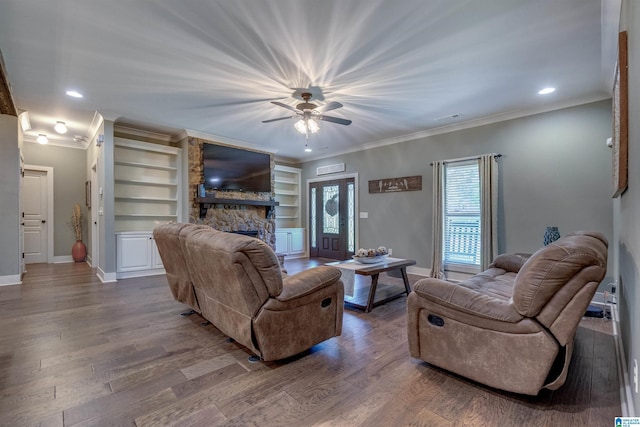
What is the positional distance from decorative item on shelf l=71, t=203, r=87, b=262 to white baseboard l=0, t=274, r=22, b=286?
227cm

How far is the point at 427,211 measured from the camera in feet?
17.8

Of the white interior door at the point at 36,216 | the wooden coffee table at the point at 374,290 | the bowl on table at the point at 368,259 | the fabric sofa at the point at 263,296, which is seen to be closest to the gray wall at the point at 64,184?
the white interior door at the point at 36,216

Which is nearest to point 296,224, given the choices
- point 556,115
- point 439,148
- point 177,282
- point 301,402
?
point 439,148

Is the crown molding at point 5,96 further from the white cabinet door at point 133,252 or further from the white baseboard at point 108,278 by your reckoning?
the white baseboard at point 108,278

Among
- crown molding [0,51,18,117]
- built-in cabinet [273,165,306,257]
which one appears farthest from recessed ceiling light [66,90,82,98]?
built-in cabinet [273,165,306,257]

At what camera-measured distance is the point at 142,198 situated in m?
5.52

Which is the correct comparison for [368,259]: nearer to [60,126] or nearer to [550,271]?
[550,271]

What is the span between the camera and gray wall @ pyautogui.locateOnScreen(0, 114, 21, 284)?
449 cm

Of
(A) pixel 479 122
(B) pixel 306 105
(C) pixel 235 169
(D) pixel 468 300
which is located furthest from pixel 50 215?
(A) pixel 479 122

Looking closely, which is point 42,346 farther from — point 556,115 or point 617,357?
point 556,115

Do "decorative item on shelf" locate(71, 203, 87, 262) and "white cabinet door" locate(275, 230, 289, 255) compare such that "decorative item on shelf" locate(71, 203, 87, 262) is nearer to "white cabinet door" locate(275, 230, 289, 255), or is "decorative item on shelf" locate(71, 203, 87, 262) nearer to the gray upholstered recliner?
"white cabinet door" locate(275, 230, 289, 255)

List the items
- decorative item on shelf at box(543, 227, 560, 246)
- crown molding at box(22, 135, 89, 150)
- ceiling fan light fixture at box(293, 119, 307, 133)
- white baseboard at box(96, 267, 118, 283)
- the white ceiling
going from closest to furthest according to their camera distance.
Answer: the white ceiling → decorative item on shelf at box(543, 227, 560, 246) → ceiling fan light fixture at box(293, 119, 307, 133) → white baseboard at box(96, 267, 118, 283) → crown molding at box(22, 135, 89, 150)

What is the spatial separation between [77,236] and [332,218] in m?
5.93

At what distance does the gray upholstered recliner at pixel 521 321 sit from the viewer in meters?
1.54
